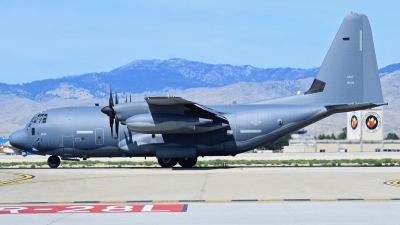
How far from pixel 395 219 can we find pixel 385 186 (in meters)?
9.63

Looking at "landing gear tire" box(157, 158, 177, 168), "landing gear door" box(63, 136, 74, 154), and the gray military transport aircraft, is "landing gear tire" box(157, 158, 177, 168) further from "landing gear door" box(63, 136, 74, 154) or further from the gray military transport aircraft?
"landing gear door" box(63, 136, 74, 154)

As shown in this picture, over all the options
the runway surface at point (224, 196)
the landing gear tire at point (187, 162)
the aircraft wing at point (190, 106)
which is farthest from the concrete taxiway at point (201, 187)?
the landing gear tire at point (187, 162)

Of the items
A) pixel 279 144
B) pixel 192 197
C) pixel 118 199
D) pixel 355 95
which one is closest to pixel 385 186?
pixel 192 197

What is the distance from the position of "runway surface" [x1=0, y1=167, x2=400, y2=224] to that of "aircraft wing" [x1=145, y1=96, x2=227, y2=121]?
496 centimetres

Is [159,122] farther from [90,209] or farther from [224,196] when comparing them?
[90,209]

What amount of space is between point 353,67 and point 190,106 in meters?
11.0

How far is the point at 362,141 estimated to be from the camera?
135250 mm

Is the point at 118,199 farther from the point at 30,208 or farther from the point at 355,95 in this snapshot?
the point at 355,95

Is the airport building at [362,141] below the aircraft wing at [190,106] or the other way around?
below

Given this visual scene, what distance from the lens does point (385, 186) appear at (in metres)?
25.6

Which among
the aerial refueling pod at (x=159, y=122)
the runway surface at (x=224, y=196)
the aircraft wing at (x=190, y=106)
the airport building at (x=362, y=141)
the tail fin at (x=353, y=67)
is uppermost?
the tail fin at (x=353, y=67)

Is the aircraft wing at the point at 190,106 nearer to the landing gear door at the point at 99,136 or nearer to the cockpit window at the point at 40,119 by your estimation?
the landing gear door at the point at 99,136

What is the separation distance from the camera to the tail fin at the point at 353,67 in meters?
39.2

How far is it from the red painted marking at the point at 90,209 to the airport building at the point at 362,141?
108 metres
